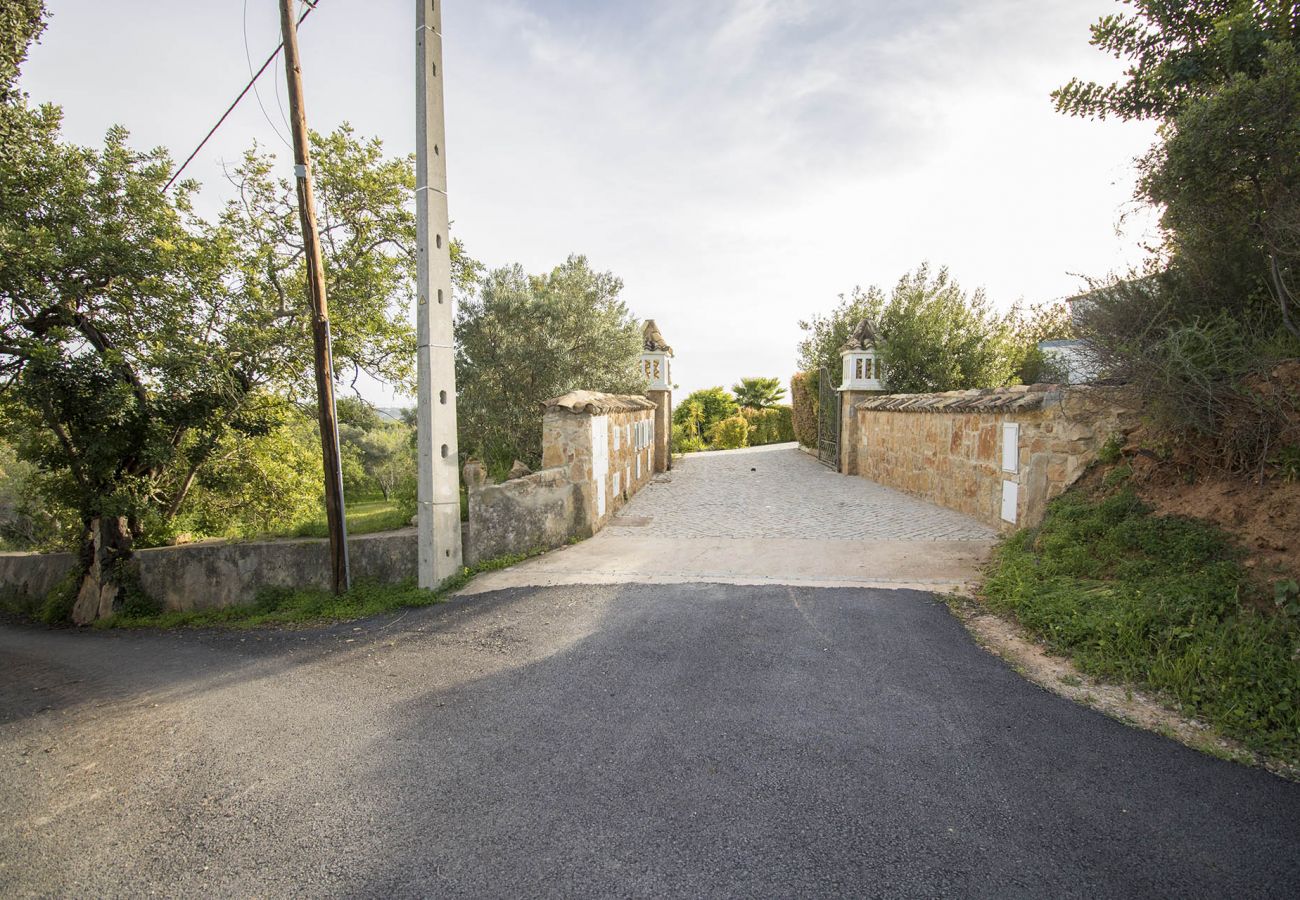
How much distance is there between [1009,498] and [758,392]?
23684 millimetres

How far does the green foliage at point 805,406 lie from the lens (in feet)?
59.8

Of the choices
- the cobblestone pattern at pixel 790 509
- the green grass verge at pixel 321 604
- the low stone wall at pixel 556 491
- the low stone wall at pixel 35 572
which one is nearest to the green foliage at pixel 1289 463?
the cobblestone pattern at pixel 790 509

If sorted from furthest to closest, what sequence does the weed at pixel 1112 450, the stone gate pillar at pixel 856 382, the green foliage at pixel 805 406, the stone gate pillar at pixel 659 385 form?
the green foliage at pixel 805 406, the stone gate pillar at pixel 659 385, the stone gate pillar at pixel 856 382, the weed at pixel 1112 450

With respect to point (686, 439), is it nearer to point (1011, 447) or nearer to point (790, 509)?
point (790, 509)

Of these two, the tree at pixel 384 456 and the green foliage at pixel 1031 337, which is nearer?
the green foliage at pixel 1031 337

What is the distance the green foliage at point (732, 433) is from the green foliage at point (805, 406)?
4213 millimetres

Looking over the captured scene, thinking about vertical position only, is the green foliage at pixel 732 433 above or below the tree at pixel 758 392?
below

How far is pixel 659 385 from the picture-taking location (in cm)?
1470

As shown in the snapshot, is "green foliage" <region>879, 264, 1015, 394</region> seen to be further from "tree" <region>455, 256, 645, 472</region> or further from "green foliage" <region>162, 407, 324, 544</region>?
"green foliage" <region>162, 407, 324, 544</region>

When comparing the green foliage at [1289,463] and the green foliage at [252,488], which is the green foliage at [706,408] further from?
the green foliage at [1289,463]

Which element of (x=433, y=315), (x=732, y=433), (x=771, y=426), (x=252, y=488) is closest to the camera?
(x=433, y=315)

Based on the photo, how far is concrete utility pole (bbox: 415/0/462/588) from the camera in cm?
592

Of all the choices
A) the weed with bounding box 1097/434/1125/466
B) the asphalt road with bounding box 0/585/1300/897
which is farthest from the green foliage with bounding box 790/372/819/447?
the asphalt road with bounding box 0/585/1300/897

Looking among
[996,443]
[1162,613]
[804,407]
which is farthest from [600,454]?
[804,407]
